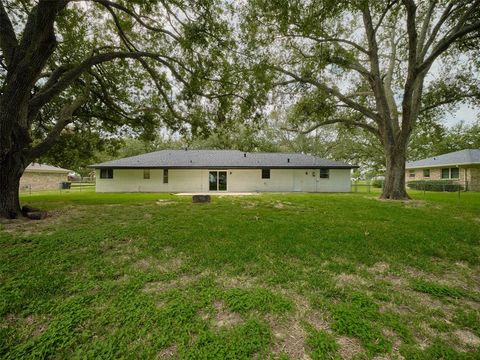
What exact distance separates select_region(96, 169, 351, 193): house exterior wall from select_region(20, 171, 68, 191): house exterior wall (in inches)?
393

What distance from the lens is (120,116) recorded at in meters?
10.9

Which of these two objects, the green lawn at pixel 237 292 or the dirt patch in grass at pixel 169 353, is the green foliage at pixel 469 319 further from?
the dirt patch in grass at pixel 169 353

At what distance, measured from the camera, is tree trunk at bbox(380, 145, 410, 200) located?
38.1ft

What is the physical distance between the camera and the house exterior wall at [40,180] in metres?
22.2

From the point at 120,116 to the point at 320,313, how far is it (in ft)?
38.8

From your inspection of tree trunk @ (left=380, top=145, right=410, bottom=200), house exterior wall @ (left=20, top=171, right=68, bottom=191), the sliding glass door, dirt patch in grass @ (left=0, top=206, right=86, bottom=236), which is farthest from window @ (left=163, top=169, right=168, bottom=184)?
tree trunk @ (left=380, top=145, right=410, bottom=200)

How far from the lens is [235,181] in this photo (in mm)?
19062

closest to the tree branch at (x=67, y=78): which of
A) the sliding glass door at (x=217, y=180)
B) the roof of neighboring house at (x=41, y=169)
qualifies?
the sliding glass door at (x=217, y=180)

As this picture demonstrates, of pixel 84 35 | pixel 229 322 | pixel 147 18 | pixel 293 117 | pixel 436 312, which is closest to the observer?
pixel 229 322

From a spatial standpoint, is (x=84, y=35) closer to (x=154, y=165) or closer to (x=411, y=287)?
(x=154, y=165)

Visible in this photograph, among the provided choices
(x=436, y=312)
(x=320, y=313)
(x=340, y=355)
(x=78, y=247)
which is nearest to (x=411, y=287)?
(x=436, y=312)

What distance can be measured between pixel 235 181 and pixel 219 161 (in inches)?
91.0

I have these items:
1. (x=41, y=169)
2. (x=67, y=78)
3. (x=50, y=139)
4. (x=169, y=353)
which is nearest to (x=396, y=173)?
(x=169, y=353)

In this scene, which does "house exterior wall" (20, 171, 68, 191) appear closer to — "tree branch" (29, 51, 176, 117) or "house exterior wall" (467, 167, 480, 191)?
"tree branch" (29, 51, 176, 117)
